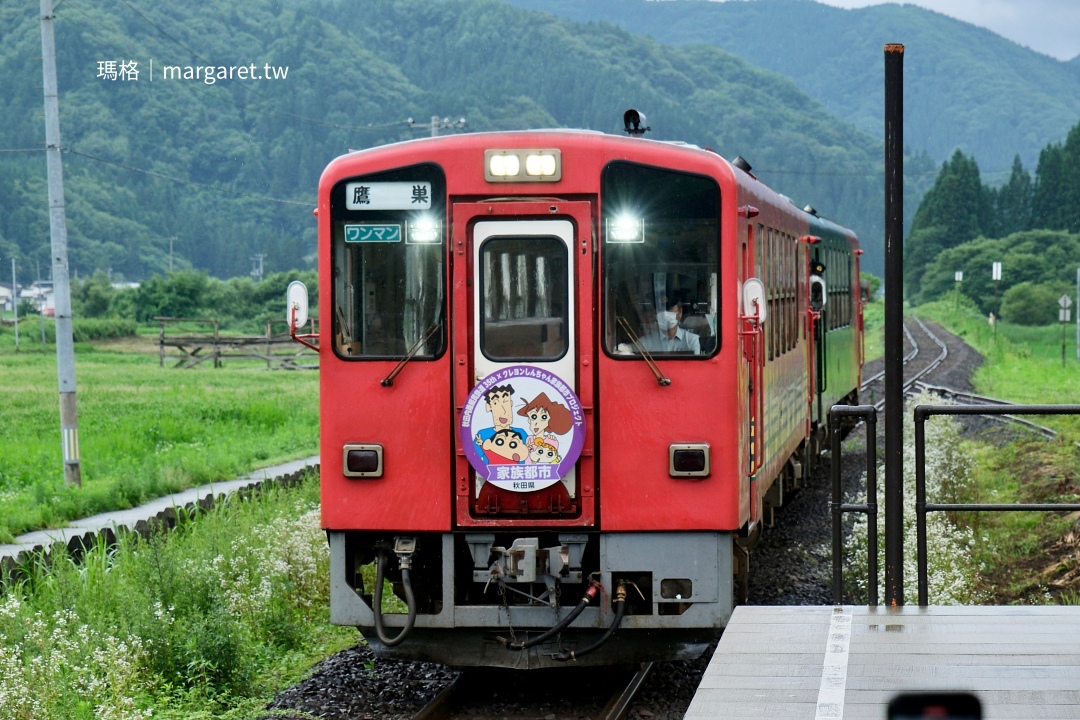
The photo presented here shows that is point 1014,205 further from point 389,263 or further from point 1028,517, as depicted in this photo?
point 389,263

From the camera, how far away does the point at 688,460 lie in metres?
7.13

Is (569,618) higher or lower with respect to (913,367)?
higher

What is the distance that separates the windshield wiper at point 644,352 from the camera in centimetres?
709

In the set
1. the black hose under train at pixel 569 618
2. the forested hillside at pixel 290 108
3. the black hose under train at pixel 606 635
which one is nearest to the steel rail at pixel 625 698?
the black hose under train at pixel 606 635

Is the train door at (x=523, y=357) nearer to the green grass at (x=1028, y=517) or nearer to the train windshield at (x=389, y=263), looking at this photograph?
the train windshield at (x=389, y=263)

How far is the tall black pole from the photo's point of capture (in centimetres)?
593

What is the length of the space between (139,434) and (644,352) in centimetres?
1760

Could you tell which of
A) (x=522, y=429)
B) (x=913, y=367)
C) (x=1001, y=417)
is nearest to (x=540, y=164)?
(x=522, y=429)

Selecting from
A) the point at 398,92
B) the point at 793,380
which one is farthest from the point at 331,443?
the point at 398,92

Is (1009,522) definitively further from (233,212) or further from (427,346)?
(233,212)

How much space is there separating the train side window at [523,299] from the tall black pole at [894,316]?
5.74 ft

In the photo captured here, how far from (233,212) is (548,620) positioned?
12326cm

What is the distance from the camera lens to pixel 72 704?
6945 millimetres

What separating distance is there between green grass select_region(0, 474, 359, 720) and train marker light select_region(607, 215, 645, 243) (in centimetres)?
305
